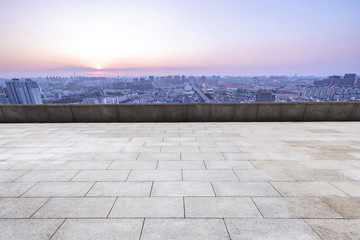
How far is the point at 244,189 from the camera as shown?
396 cm

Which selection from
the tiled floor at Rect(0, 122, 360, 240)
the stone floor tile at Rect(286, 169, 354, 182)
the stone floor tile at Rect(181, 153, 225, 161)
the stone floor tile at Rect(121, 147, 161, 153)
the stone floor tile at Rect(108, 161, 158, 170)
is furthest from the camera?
the stone floor tile at Rect(121, 147, 161, 153)

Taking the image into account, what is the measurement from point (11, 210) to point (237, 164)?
5.75m

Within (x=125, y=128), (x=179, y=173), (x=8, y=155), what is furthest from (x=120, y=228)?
(x=125, y=128)

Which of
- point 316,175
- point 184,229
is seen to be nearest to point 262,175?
point 316,175

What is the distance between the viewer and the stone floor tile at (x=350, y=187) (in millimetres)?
3787

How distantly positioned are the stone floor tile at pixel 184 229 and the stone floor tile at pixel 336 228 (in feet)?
5.52

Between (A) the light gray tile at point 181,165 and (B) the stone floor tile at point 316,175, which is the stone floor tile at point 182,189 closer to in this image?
(A) the light gray tile at point 181,165

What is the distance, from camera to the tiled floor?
2891 mm

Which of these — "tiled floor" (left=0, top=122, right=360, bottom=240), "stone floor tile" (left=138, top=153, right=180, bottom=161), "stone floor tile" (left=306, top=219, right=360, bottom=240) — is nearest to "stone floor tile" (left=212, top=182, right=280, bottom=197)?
"tiled floor" (left=0, top=122, right=360, bottom=240)

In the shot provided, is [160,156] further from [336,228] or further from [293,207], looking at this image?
[336,228]

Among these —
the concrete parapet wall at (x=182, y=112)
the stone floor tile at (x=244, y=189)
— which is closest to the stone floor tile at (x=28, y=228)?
the stone floor tile at (x=244, y=189)

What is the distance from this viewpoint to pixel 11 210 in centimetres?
336

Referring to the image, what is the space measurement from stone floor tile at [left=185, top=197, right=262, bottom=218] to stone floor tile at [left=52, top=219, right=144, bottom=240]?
41.1 inches

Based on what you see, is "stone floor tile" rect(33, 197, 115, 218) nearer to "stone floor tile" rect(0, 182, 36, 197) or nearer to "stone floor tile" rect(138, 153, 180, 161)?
"stone floor tile" rect(0, 182, 36, 197)
